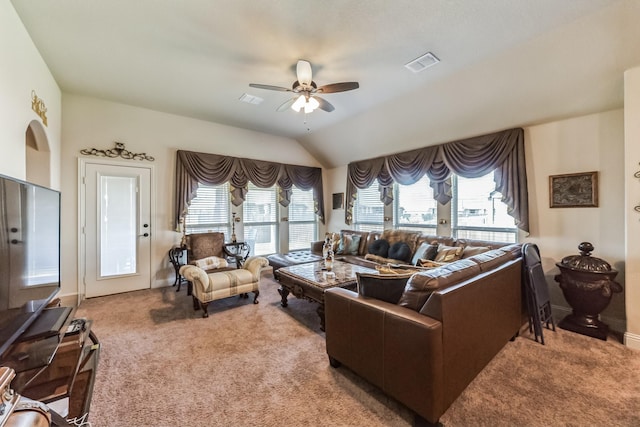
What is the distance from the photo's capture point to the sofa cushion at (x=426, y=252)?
150 inches

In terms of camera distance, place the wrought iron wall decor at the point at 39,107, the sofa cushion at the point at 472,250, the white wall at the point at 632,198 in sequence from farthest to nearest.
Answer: the sofa cushion at the point at 472,250 → the wrought iron wall decor at the point at 39,107 → the white wall at the point at 632,198

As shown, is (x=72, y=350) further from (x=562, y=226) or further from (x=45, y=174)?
(x=562, y=226)

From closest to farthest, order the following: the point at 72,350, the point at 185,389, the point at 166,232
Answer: the point at 72,350 → the point at 185,389 → the point at 166,232

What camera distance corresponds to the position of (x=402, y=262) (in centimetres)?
416

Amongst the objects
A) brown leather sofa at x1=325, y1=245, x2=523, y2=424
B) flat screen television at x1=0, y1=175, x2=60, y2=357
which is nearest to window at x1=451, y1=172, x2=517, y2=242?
brown leather sofa at x1=325, y1=245, x2=523, y2=424

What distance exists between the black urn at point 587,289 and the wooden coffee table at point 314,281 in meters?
2.03

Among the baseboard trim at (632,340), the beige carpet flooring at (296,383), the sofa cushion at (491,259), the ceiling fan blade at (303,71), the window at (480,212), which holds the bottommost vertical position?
the beige carpet flooring at (296,383)

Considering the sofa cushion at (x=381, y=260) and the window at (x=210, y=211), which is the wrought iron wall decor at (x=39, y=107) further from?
the sofa cushion at (x=381, y=260)

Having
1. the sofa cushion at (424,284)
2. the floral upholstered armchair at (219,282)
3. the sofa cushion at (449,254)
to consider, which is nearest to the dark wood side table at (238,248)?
the floral upholstered armchair at (219,282)

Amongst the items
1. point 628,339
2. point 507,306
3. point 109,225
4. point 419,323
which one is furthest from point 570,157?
point 109,225

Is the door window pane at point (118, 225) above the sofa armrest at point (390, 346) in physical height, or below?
above

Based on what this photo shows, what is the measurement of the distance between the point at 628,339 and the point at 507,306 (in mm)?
1292

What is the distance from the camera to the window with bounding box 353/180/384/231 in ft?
18.3

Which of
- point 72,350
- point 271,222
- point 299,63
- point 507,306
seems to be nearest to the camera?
point 72,350
